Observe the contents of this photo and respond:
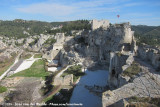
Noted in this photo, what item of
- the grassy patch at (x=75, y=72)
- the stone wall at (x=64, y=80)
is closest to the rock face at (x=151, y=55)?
the grassy patch at (x=75, y=72)

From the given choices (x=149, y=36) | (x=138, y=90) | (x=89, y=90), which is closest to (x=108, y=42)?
(x=89, y=90)

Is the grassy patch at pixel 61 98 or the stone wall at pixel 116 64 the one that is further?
the stone wall at pixel 116 64

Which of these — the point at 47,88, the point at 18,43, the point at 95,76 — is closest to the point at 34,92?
the point at 47,88

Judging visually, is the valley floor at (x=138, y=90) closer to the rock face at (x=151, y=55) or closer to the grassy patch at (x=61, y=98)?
the rock face at (x=151, y=55)

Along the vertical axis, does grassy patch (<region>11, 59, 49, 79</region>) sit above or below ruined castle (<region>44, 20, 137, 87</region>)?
below

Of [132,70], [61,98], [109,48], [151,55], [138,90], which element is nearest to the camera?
[138,90]

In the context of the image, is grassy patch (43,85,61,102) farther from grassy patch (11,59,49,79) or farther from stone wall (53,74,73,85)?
grassy patch (11,59,49,79)

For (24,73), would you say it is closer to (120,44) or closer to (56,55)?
(56,55)

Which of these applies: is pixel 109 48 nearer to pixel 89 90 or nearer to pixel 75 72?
pixel 75 72

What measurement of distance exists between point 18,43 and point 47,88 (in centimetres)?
5898

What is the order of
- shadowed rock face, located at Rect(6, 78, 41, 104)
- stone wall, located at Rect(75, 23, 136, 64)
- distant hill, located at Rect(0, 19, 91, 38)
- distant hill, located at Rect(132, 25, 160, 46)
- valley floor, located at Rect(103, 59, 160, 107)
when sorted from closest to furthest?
valley floor, located at Rect(103, 59, 160, 107)
shadowed rock face, located at Rect(6, 78, 41, 104)
stone wall, located at Rect(75, 23, 136, 64)
distant hill, located at Rect(132, 25, 160, 46)
distant hill, located at Rect(0, 19, 91, 38)

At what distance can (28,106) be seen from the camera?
12.7 m

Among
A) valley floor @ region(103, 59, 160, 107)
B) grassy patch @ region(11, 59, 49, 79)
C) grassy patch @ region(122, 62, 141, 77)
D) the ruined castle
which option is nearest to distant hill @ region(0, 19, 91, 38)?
the ruined castle

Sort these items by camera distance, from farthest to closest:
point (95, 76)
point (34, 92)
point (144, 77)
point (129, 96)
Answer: point (95, 76) < point (34, 92) < point (144, 77) < point (129, 96)
